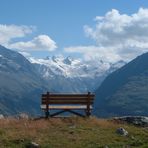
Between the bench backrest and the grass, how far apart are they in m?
1.81

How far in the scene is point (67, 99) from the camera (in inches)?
1261

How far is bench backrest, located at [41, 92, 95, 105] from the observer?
103 feet

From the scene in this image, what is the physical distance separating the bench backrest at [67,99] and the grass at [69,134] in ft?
5.93

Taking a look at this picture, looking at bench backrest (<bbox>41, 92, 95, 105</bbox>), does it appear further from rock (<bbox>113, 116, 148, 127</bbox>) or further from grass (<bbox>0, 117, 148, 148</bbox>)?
rock (<bbox>113, 116, 148, 127</bbox>)

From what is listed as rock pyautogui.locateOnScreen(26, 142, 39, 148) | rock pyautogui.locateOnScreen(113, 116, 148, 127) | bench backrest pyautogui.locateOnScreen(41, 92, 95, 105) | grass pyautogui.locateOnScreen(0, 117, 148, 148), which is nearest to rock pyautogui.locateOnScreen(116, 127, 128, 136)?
grass pyautogui.locateOnScreen(0, 117, 148, 148)

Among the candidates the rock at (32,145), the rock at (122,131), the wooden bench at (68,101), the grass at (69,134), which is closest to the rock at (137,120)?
the grass at (69,134)

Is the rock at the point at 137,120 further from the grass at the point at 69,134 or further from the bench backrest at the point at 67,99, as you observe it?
the bench backrest at the point at 67,99

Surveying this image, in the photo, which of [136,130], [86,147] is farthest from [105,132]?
[86,147]

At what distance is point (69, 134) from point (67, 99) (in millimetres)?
7128

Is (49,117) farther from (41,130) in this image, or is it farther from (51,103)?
(41,130)

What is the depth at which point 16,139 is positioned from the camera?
22906 millimetres

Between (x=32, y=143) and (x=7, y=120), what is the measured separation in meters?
6.99

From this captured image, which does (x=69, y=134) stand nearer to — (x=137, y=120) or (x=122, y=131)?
(x=122, y=131)

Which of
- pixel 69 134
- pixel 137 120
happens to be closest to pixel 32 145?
pixel 69 134
